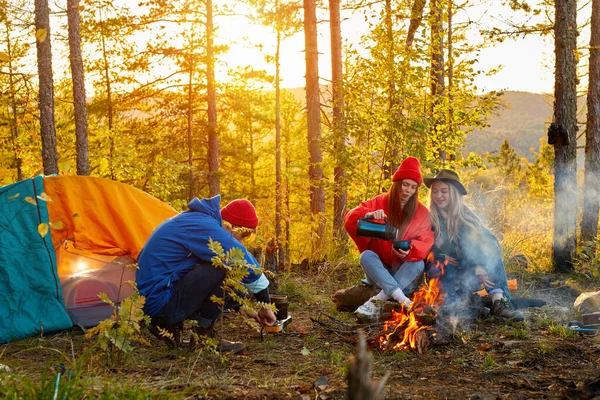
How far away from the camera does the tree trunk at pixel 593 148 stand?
28.7 feet

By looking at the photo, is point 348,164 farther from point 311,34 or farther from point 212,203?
point 212,203

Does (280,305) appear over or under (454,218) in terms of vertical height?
under

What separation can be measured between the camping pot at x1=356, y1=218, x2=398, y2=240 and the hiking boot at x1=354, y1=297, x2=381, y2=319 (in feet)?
1.81

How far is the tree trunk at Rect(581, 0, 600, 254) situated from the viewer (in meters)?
8.76

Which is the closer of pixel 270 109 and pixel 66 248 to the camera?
pixel 66 248

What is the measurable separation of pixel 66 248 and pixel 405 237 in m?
3.10

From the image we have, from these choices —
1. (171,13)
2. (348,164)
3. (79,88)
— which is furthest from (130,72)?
(348,164)

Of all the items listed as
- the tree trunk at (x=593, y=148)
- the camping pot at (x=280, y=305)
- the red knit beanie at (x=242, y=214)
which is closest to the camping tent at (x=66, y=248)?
the red knit beanie at (x=242, y=214)

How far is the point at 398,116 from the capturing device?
8234mm

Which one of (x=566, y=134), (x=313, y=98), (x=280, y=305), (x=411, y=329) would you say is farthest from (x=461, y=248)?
(x=313, y=98)

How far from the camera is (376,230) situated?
201 inches

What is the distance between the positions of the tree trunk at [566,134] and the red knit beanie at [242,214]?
5349mm

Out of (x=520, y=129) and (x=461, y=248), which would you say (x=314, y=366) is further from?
(x=520, y=129)

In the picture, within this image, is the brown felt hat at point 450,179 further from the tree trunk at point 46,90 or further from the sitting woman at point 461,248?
the tree trunk at point 46,90
